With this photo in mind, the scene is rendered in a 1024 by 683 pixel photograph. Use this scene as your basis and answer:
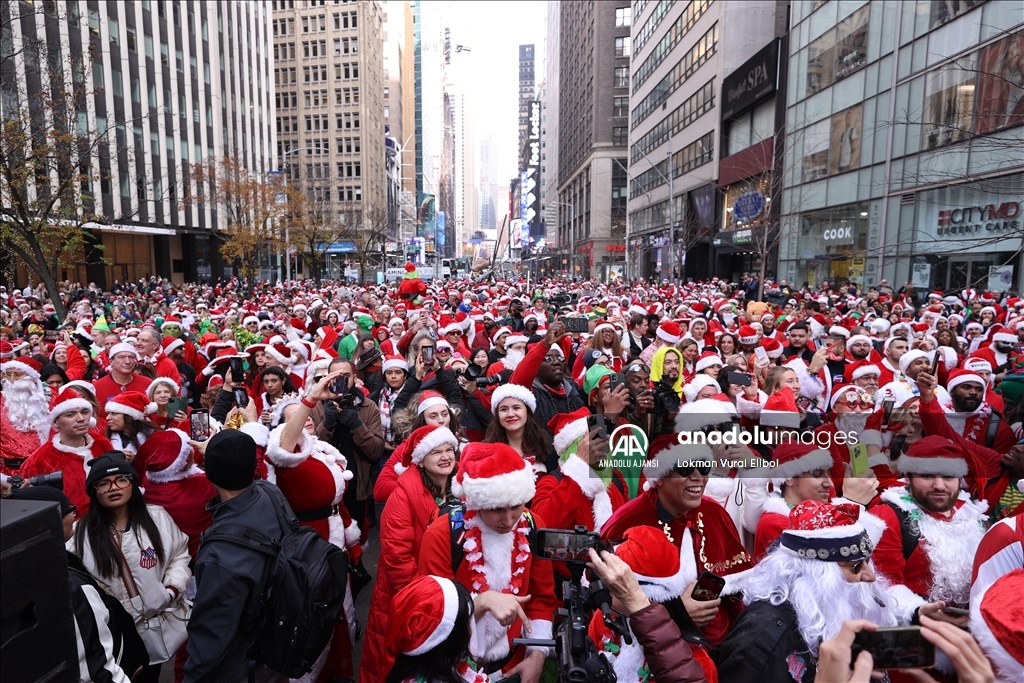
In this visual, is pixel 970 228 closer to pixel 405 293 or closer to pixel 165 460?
pixel 405 293

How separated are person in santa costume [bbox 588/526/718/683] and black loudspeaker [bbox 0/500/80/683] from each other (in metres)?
1.60

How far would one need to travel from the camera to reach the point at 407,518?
11.3 ft

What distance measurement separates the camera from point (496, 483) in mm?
2820

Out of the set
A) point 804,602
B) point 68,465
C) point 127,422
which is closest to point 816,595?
point 804,602

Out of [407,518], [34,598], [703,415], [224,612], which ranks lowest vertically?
[224,612]

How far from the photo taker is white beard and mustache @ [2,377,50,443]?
5305mm

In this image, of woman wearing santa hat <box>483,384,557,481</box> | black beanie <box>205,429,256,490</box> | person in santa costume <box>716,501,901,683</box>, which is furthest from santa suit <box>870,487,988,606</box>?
black beanie <box>205,429,256,490</box>

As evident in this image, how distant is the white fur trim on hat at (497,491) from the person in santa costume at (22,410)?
168 inches

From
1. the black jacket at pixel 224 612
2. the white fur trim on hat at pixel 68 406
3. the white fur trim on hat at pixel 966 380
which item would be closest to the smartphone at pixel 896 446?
the white fur trim on hat at pixel 966 380

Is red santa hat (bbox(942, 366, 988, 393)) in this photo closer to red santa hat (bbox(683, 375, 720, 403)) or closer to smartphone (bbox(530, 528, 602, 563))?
red santa hat (bbox(683, 375, 720, 403))

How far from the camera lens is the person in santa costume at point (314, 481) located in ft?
11.8

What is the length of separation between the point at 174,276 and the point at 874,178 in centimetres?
4966

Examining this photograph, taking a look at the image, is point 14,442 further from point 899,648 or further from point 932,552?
point 932,552

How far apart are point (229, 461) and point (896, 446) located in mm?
4296
